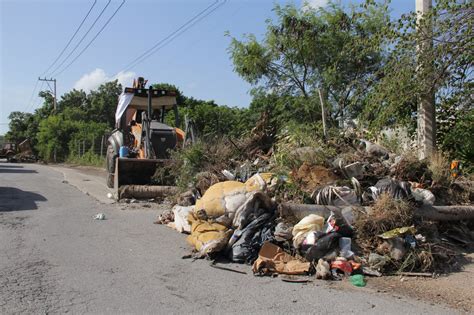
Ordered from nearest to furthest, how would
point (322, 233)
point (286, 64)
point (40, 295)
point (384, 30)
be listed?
point (40, 295), point (322, 233), point (384, 30), point (286, 64)

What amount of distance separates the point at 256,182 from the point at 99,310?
3.42 m

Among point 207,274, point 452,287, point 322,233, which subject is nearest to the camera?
point 452,287

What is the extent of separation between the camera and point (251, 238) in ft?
19.1

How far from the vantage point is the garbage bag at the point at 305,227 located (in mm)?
5605

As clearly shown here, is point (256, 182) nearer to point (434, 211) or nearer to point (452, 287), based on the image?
point (434, 211)

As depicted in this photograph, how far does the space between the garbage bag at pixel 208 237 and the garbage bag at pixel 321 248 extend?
1.12m

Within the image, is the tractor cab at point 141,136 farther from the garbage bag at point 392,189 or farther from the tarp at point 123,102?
the garbage bag at point 392,189

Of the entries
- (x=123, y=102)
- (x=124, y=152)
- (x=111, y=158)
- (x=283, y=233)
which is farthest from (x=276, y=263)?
(x=111, y=158)

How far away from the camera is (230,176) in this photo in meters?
8.24

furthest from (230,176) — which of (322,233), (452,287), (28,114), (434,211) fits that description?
(28,114)

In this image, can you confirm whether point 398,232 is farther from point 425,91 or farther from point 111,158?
point 111,158

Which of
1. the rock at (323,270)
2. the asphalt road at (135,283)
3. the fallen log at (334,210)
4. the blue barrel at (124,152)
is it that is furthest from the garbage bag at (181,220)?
the blue barrel at (124,152)

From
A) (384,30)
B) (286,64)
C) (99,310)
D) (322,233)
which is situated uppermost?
(286,64)

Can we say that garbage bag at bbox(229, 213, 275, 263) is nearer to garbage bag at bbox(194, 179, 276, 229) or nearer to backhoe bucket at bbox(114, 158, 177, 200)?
garbage bag at bbox(194, 179, 276, 229)
